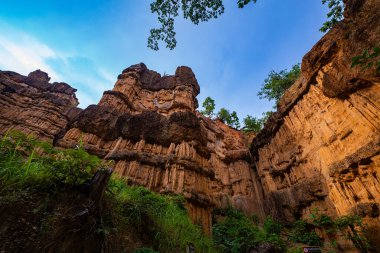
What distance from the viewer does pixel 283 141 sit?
1728 centimetres

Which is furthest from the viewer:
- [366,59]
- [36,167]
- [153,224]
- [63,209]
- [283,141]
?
[283,141]

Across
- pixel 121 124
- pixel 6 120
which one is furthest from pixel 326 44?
pixel 6 120

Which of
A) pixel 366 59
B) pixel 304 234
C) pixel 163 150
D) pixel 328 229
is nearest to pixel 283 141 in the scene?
pixel 304 234

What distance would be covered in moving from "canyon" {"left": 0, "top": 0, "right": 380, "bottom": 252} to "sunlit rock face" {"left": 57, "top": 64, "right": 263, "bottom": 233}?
0.20 feet

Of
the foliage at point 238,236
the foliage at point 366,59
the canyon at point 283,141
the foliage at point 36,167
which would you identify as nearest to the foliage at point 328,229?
the canyon at point 283,141

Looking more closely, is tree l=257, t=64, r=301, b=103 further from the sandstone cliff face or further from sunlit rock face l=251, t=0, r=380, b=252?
the sandstone cliff face

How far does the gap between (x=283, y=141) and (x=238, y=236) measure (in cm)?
1001

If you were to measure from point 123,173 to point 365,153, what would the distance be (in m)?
11.8

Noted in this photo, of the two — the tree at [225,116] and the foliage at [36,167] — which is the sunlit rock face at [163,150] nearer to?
the foliage at [36,167]

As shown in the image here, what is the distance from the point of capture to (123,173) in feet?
33.2

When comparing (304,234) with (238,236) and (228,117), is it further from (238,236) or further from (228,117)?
(228,117)

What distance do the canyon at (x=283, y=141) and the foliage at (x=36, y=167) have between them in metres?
0.94

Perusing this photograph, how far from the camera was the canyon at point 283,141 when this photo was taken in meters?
9.03

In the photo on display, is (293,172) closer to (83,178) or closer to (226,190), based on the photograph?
(226,190)
